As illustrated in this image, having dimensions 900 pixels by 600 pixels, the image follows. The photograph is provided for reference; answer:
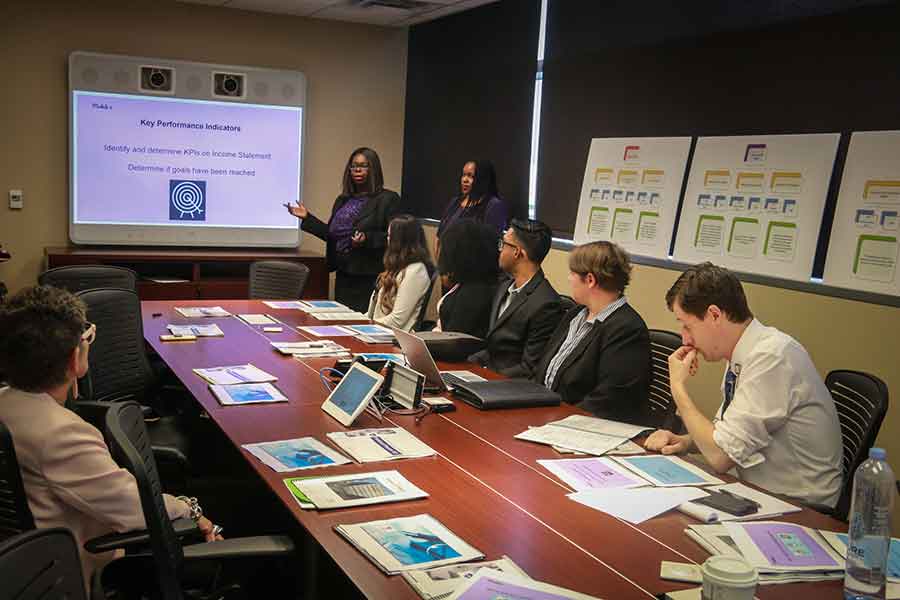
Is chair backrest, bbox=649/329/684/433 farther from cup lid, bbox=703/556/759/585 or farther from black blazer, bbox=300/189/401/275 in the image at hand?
black blazer, bbox=300/189/401/275

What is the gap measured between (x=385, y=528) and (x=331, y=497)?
23 cm

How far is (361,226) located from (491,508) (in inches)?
186

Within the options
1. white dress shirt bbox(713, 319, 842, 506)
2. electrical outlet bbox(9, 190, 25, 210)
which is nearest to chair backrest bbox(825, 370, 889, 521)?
white dress shirt bbox(713, 319, 842, 506)

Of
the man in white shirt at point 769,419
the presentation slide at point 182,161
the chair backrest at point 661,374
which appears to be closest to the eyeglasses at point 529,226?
the chair backrest at point 661,374

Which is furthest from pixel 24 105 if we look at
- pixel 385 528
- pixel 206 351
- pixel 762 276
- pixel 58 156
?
pixel 385 528

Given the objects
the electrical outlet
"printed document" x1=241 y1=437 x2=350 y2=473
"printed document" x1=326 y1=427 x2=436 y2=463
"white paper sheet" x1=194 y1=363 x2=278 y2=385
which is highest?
the electrical outlet

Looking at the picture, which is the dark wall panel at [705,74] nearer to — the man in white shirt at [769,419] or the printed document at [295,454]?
the man in white shirt at [769,419]

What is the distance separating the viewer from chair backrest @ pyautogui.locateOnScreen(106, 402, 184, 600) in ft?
6.07

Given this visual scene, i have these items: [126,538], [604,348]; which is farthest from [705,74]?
[126,538]

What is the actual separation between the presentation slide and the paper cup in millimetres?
6791

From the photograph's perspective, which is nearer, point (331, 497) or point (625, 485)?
point (331, 497)

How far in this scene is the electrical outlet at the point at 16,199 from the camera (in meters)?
7.29

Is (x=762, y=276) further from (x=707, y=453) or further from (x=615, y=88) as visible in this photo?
(x=707, y=453)

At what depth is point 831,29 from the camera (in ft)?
14.1
